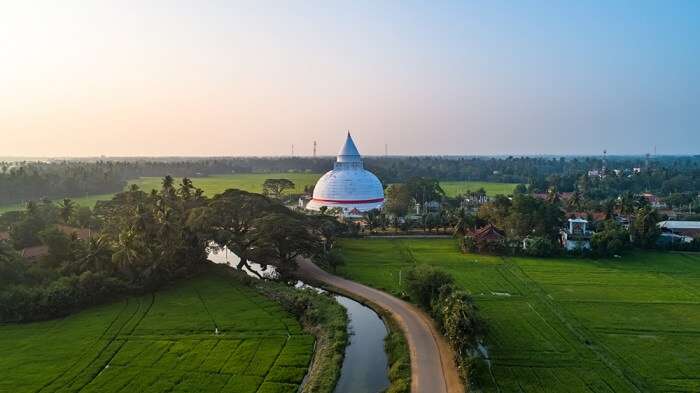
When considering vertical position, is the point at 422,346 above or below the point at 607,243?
below

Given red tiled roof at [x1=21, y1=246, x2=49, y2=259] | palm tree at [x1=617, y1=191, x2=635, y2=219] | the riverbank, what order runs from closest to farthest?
the riverbank, red tiled roof at [x1=21, y1=246, x2=49, y2=259], palm tree at [x1=617, y1=191, x2=635, y2=219]

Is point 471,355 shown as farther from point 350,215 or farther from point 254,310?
point 350,215

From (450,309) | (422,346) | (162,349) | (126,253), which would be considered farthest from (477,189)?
(162,349)

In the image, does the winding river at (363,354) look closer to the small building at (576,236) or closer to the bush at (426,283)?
the bush at (426,283)

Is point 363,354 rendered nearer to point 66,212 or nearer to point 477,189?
point 66,212

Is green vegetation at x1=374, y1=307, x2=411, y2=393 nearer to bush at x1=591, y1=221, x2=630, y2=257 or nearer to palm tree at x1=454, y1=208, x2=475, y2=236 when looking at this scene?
palm tree at x1=454, y1=208, x2=475, y2=236

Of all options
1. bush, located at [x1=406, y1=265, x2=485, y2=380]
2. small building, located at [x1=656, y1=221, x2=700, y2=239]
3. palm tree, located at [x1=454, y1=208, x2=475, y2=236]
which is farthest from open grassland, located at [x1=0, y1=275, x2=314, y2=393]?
small building, located at [x1=656, y1=221, x2=700, y2=239]
